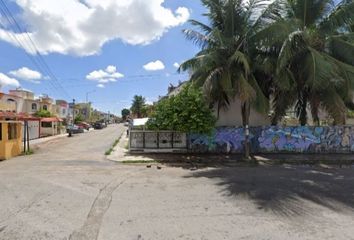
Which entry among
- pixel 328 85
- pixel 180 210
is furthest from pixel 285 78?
pixel 180 210

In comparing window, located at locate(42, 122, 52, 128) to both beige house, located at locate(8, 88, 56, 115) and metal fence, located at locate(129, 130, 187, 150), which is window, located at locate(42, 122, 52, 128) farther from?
metal fence, located at locate(129, 130, 187, 150)

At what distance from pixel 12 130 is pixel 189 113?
10588mm

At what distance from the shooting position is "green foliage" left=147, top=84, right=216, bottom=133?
19078mm

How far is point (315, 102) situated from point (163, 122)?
905 cm

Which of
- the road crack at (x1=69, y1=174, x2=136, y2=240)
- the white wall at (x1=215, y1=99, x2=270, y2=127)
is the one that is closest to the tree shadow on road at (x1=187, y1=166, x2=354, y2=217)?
the road crack at (x1=69, y1=174, x2=136, y2=240)

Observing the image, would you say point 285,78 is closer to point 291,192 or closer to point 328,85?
point 328,85

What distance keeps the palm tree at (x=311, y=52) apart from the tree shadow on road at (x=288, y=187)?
19.5 feet

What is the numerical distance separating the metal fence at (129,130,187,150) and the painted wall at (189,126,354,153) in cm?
69

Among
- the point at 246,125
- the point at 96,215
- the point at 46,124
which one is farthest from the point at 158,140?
the point at 46,124

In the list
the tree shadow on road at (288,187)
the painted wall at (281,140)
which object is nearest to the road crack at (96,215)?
the tree shadow on road at (288,187)

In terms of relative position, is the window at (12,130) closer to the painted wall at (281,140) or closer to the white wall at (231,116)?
the painted wall at (281,140)

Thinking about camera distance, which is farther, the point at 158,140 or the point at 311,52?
the point at 158,140

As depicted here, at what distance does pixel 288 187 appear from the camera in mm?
11273

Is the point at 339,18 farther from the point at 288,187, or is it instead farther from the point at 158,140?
the point at 288,187
